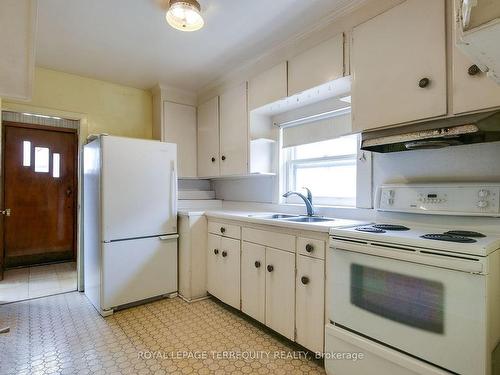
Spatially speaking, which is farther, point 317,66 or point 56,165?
Answer: point 56,165

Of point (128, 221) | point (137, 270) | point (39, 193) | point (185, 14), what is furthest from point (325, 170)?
point (39, 193)

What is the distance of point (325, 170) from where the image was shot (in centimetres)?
256

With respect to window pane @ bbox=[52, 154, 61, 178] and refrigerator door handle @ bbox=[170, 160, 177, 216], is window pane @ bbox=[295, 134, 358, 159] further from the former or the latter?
A: window pane @ bbox=[52, 154, 61, 178]

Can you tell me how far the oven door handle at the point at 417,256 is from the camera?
1.15 meters

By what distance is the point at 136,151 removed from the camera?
2.67m

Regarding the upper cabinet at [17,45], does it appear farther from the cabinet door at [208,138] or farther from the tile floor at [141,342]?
the cabinet door at [208,138]

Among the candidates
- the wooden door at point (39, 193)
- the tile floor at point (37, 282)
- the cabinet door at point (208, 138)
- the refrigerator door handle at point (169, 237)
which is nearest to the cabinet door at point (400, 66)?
the cabinet door at point (208, 138)

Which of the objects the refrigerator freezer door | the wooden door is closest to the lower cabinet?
the refrigerator freezer door

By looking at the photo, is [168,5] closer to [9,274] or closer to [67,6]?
[67,6]

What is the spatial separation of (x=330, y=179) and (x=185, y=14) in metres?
1.66

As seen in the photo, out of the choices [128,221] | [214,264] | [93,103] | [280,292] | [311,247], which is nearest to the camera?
[311,247]

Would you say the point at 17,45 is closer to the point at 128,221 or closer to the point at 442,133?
the point at 128,221

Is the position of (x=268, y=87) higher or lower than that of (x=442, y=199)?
higher

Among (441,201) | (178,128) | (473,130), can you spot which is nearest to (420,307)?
(441,201)
